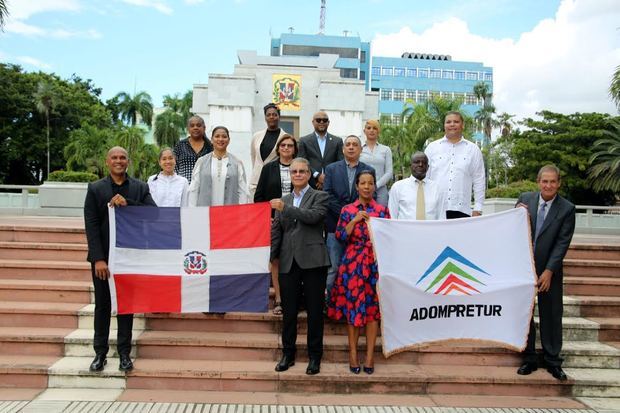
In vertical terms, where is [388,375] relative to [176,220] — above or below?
→ below

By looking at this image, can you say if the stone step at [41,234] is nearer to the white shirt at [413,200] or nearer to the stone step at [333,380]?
the stone step at [333,380]

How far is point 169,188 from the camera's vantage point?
19.3 ft

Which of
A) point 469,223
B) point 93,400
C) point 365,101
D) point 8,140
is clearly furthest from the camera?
point 8,140

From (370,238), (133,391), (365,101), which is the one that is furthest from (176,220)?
(365,101)

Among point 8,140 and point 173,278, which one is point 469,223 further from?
point 8,140

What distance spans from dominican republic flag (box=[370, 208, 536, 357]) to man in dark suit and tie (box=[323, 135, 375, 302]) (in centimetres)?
64

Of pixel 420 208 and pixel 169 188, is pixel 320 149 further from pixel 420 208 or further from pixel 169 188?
pixel 169 188

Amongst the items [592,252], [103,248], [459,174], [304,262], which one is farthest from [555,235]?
[103,248]

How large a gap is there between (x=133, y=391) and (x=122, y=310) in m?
0.75

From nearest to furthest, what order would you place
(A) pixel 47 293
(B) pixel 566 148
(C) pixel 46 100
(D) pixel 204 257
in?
→ (D) pixel 204 257, (A) pixel 47 293, (B) pixel 566 148, (C) pixel 46 100

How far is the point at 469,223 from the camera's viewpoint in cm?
496

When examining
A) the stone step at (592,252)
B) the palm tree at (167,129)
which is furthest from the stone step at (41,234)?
the palm tree at (167,129)

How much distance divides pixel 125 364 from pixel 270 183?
2.30 metres

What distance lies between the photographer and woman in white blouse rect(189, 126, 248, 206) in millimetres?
5629
